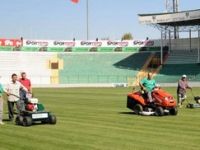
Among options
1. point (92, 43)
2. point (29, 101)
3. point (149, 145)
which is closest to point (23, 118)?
point (29, 101)

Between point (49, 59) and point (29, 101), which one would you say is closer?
point (29, 101)

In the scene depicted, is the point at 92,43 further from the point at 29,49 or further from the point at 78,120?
the point at 78,120

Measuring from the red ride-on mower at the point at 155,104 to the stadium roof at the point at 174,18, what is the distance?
5340cm

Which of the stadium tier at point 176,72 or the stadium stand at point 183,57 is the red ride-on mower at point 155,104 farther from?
the stadium stand at point 183,57

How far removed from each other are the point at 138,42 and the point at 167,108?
67410 mm

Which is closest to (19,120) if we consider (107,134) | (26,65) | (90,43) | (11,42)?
(107,134)

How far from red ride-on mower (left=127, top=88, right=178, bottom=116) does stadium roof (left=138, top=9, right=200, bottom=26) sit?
5340 centimetres

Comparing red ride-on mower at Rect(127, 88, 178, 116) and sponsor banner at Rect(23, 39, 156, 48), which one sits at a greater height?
sponsor banner at Rect(23, 39, 156, 48)

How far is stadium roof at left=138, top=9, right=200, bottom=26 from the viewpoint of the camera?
245 feet

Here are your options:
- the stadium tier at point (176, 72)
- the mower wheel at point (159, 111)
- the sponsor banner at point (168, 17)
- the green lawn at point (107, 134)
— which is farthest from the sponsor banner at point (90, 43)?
the green lawn at point (107, 134)

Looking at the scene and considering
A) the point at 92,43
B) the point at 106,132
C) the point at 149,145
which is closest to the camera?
the point at 149,145

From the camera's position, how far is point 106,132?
603 inches

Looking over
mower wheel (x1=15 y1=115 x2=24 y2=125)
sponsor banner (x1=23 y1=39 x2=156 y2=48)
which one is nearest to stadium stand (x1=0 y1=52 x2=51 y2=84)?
sponsor banner (x1=23 y1=39 x2=156 y2=48)

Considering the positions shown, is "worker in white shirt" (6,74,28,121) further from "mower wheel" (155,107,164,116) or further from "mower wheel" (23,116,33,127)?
"mower wheel" (155,107,164,116)
